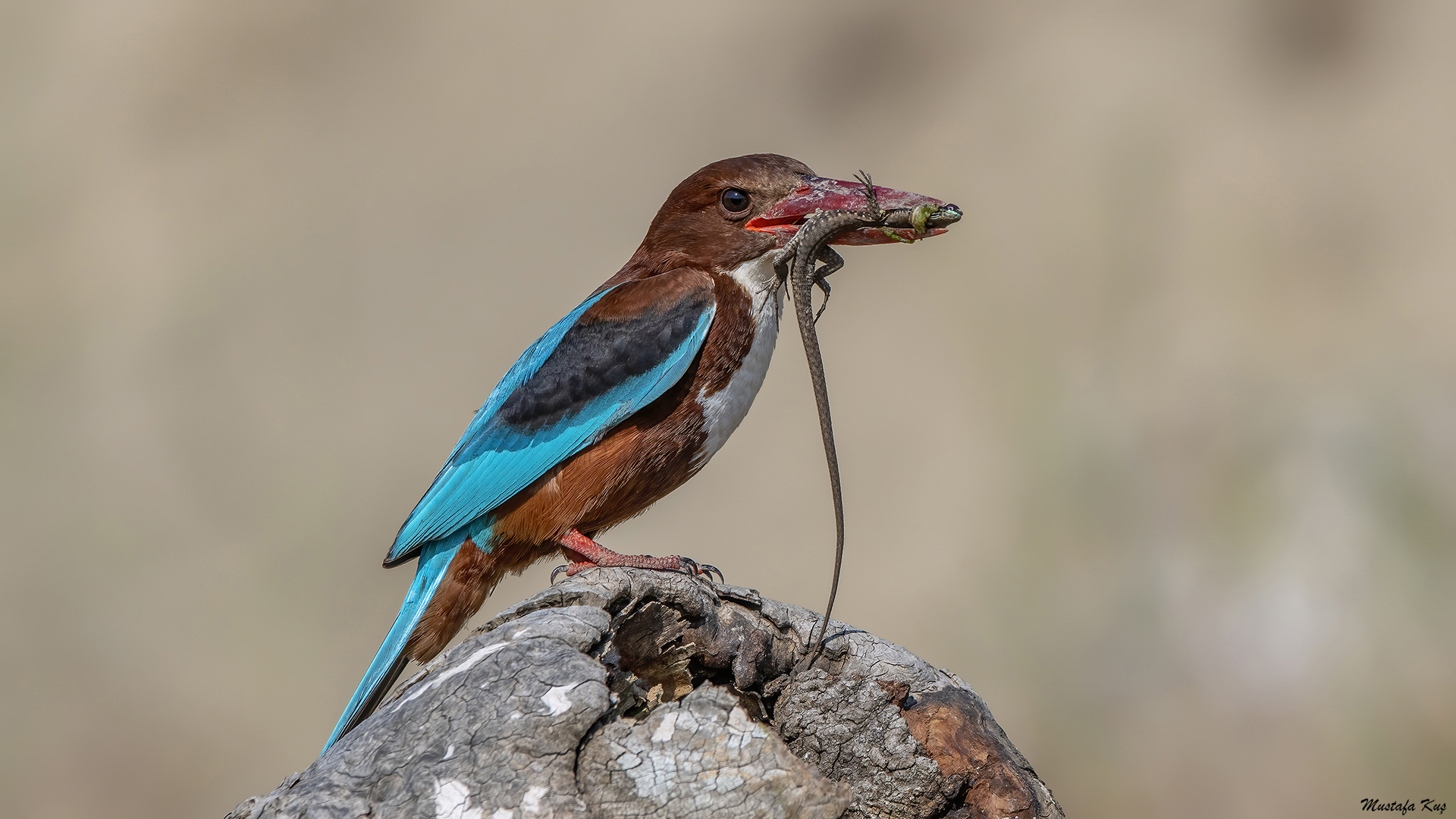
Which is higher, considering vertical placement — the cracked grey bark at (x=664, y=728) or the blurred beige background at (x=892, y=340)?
the blurred beige background at (x=892, y=340)

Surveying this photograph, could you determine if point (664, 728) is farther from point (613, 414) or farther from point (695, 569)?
point (613, 414)

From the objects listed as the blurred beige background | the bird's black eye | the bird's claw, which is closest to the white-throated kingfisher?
the bird's black eye

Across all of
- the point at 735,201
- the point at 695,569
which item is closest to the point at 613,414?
the point at 695,569

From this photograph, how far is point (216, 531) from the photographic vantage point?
364 inches

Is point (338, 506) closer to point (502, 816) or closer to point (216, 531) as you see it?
point (216, 531)

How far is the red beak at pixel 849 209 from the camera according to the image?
3.62 m

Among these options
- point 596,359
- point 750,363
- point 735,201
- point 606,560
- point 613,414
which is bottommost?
point 606,560

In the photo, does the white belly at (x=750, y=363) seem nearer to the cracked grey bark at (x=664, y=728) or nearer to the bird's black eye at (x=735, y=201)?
the bird's black eye at (x=735, y=201)

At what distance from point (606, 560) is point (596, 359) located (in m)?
0.71

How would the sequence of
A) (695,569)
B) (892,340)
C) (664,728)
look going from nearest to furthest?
(664,728)
(695,569)
(892,340)

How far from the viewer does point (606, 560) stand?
3400 millimetres

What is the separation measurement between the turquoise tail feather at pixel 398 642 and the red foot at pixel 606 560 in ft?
1.31

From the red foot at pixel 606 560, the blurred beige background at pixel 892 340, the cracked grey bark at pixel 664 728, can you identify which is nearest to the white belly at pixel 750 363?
the red foot at pixel 606 560

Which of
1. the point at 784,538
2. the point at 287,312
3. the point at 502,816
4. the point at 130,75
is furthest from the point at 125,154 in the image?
the point at 502,816
